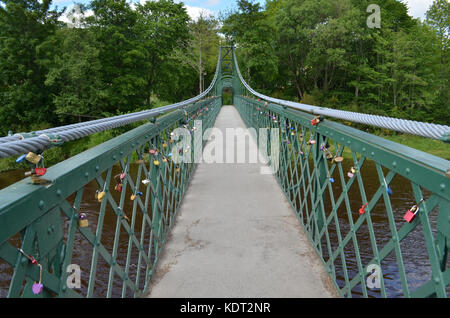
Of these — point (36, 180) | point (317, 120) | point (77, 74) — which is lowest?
point (36, 180)

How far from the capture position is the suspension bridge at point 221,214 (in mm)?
862

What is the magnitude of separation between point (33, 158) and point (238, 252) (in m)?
1.49

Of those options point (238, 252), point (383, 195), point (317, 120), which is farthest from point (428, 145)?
point (383, 195)

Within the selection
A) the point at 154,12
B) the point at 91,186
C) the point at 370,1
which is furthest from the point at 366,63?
the point at 91,186

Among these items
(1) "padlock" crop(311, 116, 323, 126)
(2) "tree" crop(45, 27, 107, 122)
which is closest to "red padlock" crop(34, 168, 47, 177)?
(1) "padlock" crop(311, 116, 323, 126)

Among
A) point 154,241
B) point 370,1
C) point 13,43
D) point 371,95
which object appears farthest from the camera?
point 370,1

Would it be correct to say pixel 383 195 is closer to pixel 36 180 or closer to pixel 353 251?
pixel 36 180

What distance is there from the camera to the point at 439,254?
890 mm

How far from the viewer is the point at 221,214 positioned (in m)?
2.75

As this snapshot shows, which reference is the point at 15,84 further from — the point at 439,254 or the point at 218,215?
the point at 439,254

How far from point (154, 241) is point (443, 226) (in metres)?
1.59

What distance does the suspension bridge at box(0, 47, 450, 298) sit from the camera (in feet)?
2.83

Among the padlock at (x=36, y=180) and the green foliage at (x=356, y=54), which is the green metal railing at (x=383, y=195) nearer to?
the padlock at (x=36, y=180)
